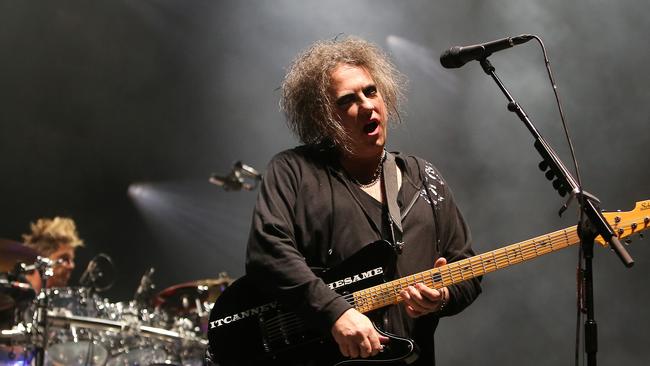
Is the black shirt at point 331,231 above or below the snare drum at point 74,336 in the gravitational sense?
below

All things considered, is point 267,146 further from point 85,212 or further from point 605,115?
point 605,115

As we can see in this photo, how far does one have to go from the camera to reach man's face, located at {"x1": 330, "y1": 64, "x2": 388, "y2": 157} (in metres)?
3.15

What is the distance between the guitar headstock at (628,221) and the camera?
2.77 m

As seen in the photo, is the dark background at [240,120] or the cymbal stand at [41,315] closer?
the cymbal stand at [41,315]

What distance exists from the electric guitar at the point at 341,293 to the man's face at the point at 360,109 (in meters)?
0.53

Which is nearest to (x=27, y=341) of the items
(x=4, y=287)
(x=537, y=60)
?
(x=4, y=287)

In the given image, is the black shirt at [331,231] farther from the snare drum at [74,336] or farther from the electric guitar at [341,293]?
the snare drum at [74,336]

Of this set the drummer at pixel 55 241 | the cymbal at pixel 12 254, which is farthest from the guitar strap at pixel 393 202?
the drummer at pixel 55 241

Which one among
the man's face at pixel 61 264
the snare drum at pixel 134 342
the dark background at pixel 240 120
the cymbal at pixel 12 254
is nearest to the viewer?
the cymbal at pixel 12 254

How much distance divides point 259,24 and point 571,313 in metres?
4.67

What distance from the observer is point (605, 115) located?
5926 millimetres

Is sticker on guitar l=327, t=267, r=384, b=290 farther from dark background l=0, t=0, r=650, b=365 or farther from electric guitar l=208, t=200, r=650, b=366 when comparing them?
dark background l=0, t=0, r=650, b=365

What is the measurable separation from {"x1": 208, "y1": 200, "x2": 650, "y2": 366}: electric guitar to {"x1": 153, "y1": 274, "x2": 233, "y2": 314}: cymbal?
394cm

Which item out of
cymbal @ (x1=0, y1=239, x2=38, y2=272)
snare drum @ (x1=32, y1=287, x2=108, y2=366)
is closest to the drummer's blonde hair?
snare drum @ (x1=32, y1=287, x2=108, y2=366)
